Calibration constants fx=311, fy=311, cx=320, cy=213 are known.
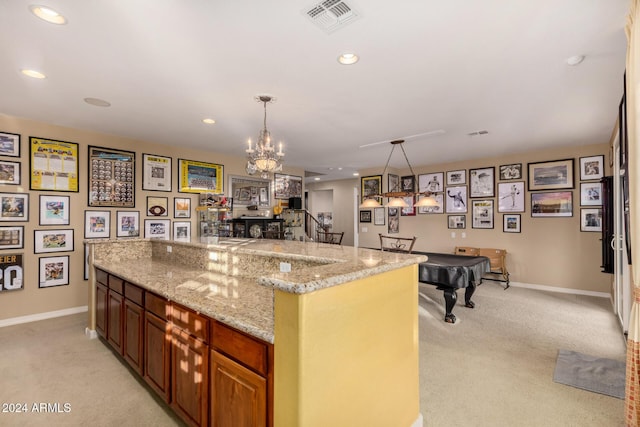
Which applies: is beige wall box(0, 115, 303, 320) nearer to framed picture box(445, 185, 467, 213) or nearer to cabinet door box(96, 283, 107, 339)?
cabinet door box(96, 283, 107, 339)

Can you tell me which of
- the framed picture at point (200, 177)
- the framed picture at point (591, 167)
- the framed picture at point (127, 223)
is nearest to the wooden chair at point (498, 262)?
the framed picture at point (591, 167)

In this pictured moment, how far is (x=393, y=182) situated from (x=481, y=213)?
2065 millimetres

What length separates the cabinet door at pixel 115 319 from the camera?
276 centimetres

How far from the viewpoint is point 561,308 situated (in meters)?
4.67

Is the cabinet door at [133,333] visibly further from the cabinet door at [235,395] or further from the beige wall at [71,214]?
the beige wall at [71,214]

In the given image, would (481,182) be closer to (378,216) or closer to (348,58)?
(378,216)

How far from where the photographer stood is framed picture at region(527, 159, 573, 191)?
5.66 m

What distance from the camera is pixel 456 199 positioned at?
22.7 ft

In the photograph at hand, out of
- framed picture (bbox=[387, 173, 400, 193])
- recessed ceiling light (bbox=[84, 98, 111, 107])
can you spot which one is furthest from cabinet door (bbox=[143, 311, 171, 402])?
framed picture (bbox=[387, 173, 400, 193])

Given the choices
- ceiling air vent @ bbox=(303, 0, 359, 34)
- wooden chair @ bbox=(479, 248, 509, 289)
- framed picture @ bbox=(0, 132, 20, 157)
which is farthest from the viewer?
wooden chair @ bbox=(479, 248, 509, 289)

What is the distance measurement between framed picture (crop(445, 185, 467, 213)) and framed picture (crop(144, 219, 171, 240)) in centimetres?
577

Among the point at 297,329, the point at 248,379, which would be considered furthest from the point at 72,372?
the point at 297,329

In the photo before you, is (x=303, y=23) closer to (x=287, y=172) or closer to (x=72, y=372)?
(x=72, y=372)

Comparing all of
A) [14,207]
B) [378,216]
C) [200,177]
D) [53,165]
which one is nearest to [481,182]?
[378,216]
